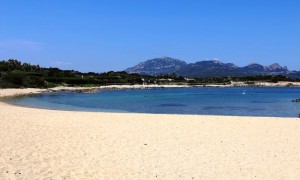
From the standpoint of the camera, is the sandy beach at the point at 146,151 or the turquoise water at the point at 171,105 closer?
the sandy beach at the point at 146,151

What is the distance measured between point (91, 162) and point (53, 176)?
1.89m

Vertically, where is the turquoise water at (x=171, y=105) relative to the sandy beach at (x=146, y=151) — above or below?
below

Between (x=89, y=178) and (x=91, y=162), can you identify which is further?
(x=91, y=162)

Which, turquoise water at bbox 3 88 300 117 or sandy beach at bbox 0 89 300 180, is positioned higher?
sandy beach at bbox 0 89 300 180

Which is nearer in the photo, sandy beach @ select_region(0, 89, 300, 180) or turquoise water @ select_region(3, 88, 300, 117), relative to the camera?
sandy beach @ select_region(0, 89, 300, 180)

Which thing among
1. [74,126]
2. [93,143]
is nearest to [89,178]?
[93,143]

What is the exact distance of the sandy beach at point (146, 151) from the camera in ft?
34.3

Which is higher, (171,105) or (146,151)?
(146,151)

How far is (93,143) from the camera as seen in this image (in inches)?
582

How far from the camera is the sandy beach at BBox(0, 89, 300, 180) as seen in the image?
34.3 feet

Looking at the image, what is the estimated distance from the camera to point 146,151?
1345cm

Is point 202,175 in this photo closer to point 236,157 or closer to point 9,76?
point 236,157

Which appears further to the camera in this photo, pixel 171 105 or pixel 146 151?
pixel 171 105

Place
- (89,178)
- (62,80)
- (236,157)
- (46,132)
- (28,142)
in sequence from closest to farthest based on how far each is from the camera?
(89,178) < (236,157) < (28,142) < (46,132) < (62,80)
